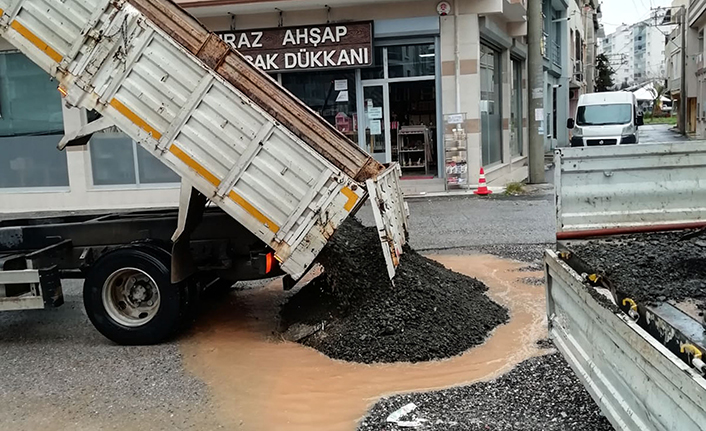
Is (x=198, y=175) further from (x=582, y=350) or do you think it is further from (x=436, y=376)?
(x=582, y=350)

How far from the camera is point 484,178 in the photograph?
16.5m

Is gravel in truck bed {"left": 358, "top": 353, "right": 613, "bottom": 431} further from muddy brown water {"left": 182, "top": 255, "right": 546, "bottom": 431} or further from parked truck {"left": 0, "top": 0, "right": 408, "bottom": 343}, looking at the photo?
parked truck {"left": 0, "top": 0, "right": 408, "bottom": 343}

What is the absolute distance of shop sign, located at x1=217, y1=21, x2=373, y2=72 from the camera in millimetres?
16188

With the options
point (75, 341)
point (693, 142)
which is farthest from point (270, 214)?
point (693, 142)

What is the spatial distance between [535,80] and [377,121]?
433 centimetres

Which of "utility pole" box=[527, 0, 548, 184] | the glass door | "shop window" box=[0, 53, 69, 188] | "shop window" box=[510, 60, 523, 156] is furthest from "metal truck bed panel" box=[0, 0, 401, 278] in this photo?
"shop window" box=[510, 60, 523, 156]

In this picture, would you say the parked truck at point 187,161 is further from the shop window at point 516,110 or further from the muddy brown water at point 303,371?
the shop window at point 516,110

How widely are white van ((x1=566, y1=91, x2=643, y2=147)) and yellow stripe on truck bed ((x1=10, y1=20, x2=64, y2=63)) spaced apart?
64.7ft

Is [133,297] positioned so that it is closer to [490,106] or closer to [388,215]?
[388,215]

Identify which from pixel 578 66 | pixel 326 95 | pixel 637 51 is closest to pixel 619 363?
pixel 326 95

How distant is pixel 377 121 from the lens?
1720 centimetres

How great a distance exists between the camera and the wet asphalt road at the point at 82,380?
4757 millimetres

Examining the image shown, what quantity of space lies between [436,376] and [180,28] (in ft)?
12.8

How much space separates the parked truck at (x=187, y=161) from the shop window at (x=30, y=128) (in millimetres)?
11153
